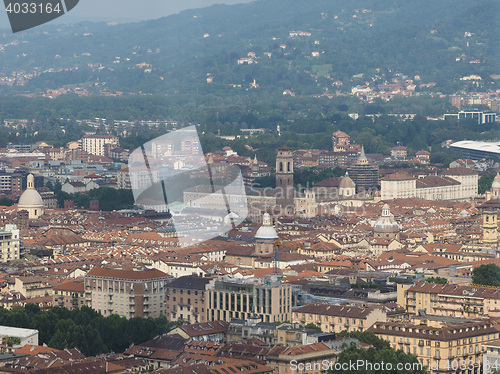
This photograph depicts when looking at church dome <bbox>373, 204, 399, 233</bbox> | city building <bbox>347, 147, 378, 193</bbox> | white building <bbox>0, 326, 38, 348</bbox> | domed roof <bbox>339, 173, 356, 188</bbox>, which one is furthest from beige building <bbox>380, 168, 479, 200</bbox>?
white building <bbox>0, 326, 38, 348</bbox>

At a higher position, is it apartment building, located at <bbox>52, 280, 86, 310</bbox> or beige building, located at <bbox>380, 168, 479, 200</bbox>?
apartment building, located at <bbox>52, 280, 86, 310</bbox>

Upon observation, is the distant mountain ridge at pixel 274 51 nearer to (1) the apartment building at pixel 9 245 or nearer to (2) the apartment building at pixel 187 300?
(1) the apartment building at pixel 9 245

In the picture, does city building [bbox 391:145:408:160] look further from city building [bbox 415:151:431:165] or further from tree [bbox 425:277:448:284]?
tree [bbox 425:277:448:284]

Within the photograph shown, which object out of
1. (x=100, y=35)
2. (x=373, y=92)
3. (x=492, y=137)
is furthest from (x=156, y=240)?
(x=100, y=35)

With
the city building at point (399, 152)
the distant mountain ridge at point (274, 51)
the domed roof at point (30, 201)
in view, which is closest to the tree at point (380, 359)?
the domed roof at point (30, 201)

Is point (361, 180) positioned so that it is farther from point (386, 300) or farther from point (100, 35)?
point (100, 35)
